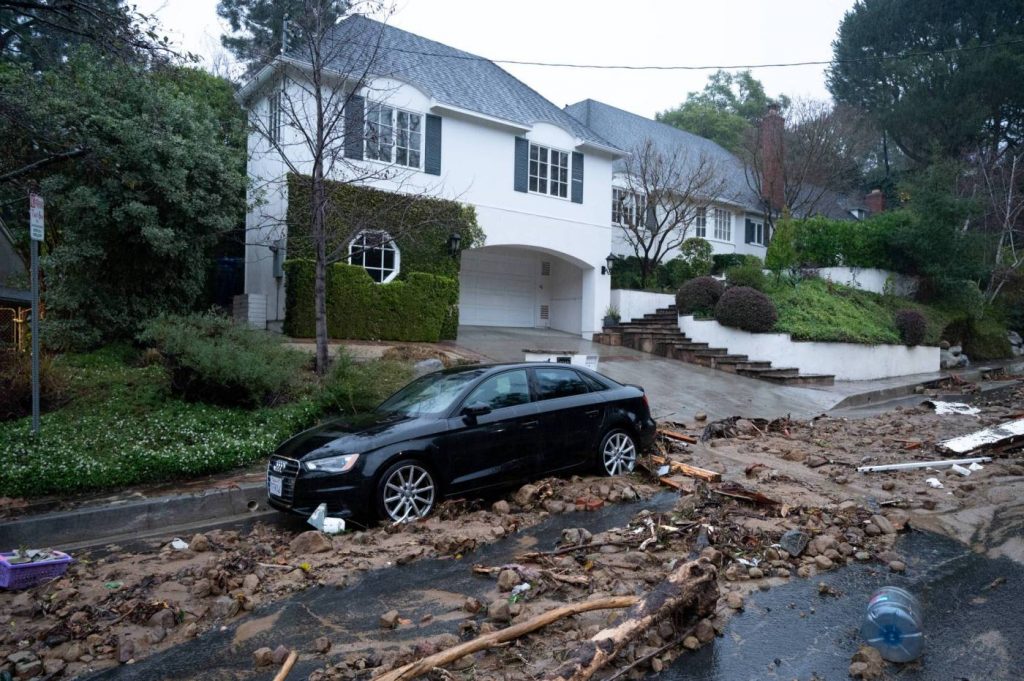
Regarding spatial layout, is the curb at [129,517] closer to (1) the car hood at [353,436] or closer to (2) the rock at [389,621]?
(1) the car hood at [353,436]

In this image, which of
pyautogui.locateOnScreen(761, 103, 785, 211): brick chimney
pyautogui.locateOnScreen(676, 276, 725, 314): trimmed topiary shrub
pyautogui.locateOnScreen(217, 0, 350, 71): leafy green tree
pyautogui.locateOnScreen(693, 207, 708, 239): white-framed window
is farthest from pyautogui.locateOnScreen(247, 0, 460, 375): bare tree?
pyautogui.locateOnScreen(761, 103, 785, 211): brick chimney

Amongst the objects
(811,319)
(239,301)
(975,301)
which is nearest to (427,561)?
(239,301)

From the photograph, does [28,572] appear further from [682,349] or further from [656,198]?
[656,198]

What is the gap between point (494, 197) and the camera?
18453mm

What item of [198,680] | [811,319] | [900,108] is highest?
[900,108]

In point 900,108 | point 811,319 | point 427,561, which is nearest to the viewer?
point 427,561

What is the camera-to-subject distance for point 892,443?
30.9 ft

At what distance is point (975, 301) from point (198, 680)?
25.2m

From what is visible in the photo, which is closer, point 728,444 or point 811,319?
point 728,444

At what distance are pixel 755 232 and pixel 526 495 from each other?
26.8 m

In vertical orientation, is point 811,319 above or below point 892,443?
above

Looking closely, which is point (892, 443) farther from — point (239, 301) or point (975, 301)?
point (975, 301)

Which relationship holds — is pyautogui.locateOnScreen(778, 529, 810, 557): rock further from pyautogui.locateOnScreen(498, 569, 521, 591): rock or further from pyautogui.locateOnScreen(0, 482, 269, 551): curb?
pyautogui.locateOnScreen(0, 482, 269, 551): curb

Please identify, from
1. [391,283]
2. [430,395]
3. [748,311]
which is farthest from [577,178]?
[430,395]
